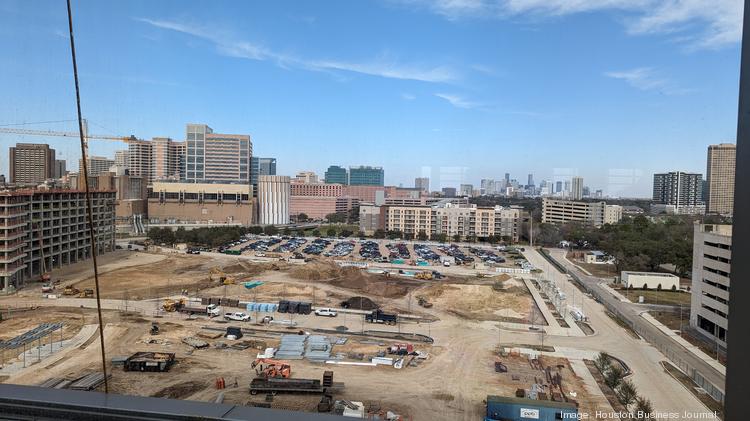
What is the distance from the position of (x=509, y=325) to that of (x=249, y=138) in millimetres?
20189

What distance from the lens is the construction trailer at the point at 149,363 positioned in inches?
160

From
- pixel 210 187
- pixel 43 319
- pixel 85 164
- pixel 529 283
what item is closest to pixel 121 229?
pixel 210 187

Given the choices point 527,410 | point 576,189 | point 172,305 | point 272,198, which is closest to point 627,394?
point 527,410

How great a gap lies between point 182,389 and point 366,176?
Answer: 3539 centimetres

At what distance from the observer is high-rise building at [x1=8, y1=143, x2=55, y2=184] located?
10789mm

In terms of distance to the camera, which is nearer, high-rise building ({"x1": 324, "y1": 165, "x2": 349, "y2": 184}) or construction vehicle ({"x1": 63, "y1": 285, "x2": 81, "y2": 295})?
construction vehicle ({"x1": 63, "y1": 285, "x2": 81, "y2": 295})

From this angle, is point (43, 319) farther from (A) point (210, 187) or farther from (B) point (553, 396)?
(A) point (210, 187)

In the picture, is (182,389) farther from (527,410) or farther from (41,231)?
(41,231)

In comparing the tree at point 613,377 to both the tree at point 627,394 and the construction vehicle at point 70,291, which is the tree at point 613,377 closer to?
the tree at point 627,394

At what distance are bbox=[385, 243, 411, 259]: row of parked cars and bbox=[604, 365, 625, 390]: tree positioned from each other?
8263 millimetres

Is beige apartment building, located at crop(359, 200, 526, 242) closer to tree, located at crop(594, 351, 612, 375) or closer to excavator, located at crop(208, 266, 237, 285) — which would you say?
excavator, located at crop(208, 266, 237, 285)

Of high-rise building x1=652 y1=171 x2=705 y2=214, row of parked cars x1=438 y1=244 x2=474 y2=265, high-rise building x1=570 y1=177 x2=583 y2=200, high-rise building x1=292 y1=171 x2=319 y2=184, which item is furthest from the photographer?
high-rise building x1=292 y1=171 x2=319 y2=184

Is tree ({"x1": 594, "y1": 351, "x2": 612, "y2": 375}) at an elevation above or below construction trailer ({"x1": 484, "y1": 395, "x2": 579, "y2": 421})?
below

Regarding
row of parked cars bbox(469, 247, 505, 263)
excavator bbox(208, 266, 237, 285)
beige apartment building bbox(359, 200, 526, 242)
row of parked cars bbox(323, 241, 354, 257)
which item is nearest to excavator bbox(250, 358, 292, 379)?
excavator bbox(208, 266, 237, 285)
